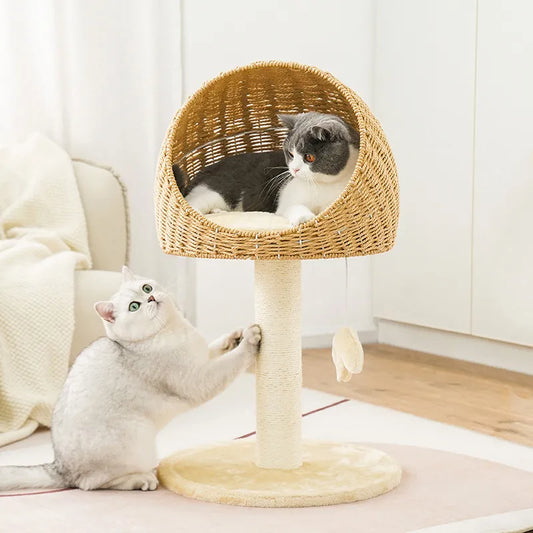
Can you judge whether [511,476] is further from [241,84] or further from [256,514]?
[241,84]

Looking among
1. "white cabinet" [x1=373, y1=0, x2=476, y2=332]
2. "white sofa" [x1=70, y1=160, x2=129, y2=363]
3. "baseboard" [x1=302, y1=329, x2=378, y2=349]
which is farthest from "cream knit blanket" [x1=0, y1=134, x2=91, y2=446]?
"white cabinet" [x1=373, y1=0, x2=476, y2=332]

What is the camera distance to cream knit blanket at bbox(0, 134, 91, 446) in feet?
7.39

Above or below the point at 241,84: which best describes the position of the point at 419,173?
below

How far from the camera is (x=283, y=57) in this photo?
3.47m

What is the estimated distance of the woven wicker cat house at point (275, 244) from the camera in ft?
5.36

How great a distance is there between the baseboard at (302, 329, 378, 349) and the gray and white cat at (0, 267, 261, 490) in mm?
1853

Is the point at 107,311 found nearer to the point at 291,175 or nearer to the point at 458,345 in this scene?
the point at 291,175

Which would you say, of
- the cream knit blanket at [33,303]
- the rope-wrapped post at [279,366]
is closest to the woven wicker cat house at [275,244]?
the rope-wrapped post at [279,366]

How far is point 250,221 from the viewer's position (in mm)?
1768

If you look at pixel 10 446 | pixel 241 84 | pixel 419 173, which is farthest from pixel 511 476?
pixel 419 173

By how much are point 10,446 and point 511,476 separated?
1216 millimetres

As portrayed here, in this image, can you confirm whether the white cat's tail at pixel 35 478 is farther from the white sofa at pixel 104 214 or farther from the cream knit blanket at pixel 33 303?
the white sofa at pixel 104 214

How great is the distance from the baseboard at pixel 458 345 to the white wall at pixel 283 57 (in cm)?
12

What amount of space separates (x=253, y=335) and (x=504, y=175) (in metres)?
1.60
